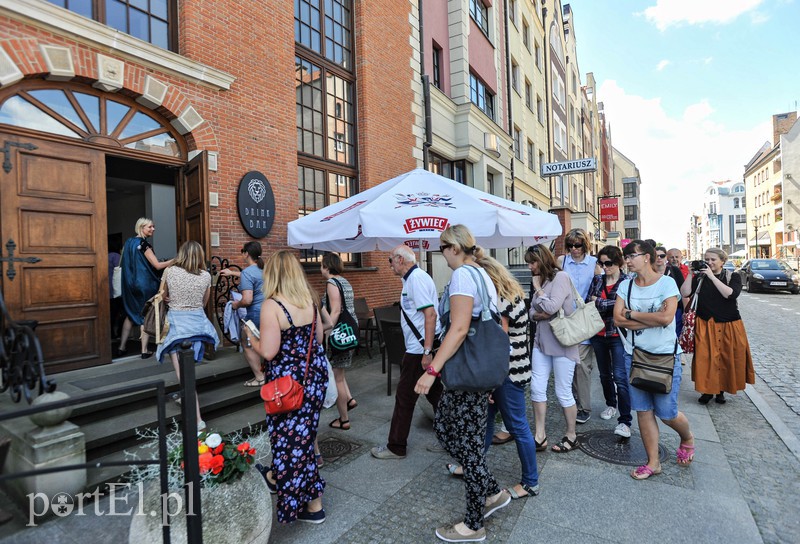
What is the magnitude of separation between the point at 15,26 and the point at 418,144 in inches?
331

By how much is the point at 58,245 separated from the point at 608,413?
21.8 feet

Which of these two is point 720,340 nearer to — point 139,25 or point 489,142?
point 139,25

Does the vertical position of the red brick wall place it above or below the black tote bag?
above

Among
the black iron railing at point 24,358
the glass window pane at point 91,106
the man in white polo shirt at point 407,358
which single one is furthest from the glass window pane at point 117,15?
the man in white polo shirt at point 407,358

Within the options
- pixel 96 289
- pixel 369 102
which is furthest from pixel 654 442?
pixel 369 102

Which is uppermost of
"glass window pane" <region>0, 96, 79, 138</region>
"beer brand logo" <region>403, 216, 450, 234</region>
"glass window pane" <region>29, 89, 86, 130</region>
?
"glass window pane" <region>29, 89, 86, 130</region>

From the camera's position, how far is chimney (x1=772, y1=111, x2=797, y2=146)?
50.6m

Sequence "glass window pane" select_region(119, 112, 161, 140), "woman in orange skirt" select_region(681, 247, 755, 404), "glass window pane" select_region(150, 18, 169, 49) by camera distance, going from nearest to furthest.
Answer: "woman in orange skirt" select_region(681, 247, 755, 404)
"glass window pane" select_region(119, 112, 161, 140)
"glass window pane" select_region(150, 18, 169, 49)

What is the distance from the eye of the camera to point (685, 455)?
3734 millimetres

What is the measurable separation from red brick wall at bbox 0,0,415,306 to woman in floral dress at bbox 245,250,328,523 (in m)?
4.01

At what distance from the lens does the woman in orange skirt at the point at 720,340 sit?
204 inches

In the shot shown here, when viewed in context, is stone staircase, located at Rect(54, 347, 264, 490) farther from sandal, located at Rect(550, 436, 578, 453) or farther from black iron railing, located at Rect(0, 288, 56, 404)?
sandal, located at Rect(550, 436, 578, 453)

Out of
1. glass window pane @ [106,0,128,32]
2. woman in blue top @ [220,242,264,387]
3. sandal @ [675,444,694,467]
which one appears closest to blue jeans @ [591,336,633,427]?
sandal @ [675,444,694,467]

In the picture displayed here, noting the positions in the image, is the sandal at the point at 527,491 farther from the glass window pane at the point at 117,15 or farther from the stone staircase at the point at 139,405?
the glass window pane at the point at 117,15
